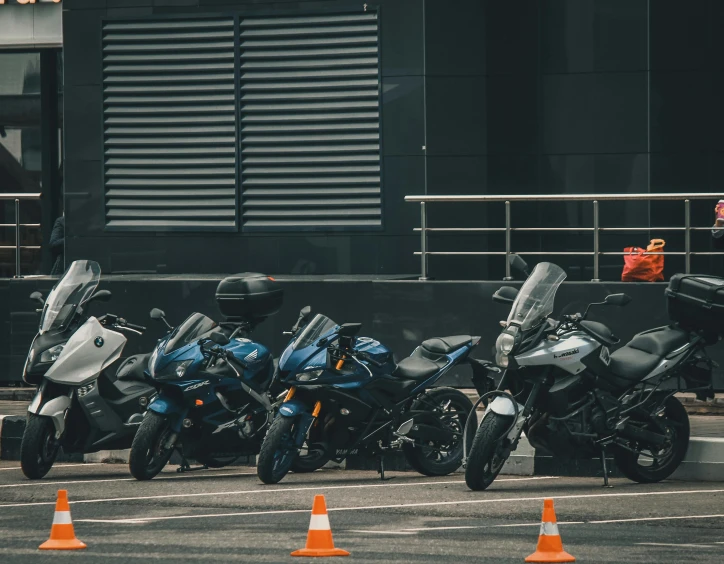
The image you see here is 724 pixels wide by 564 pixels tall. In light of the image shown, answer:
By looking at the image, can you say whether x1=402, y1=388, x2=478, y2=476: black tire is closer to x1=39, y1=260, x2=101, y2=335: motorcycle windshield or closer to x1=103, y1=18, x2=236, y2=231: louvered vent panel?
x1=39, y1=260, x2=101, y2=335: motorcycle windshield

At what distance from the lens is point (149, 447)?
35.6 feet

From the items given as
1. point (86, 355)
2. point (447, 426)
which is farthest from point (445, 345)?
point (86, 355)

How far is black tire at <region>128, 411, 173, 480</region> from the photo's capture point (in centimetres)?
1080

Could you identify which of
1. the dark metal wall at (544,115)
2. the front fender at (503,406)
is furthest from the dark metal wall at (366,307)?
the front fender at (503,406)

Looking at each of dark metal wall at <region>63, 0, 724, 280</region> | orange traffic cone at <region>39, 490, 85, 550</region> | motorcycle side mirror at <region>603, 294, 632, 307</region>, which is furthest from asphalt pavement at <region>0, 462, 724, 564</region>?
dark metal wall at <region>63, 0, 724, 280</region>

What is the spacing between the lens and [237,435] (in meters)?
11.2

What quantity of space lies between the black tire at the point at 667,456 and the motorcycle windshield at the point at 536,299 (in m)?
1.06

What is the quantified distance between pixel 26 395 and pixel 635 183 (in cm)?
663

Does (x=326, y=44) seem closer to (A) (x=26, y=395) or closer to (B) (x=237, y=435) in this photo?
(A) (x=26, y=395)

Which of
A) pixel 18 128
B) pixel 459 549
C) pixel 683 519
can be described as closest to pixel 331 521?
pixel 459 549

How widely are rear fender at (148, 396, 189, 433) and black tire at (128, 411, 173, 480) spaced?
32 millimetres

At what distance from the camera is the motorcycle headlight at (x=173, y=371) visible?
1095 centimetres

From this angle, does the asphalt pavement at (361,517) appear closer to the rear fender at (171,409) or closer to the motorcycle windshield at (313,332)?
the rear fender at (171,409)

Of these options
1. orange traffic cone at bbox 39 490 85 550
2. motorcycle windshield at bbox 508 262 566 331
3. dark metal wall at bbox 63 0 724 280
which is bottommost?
orange traffic cone at bbox 39 490 85 550
